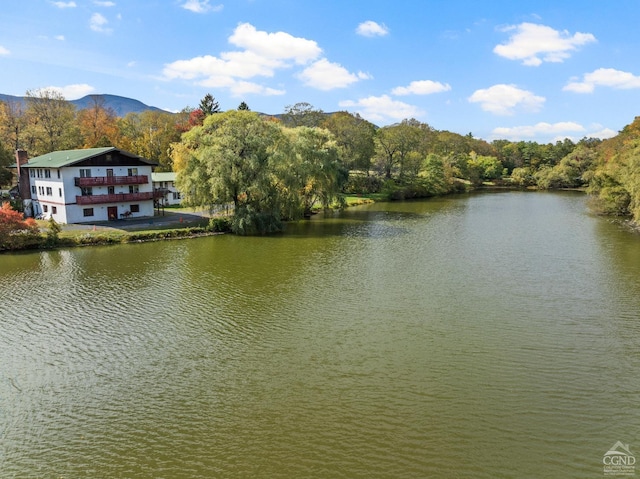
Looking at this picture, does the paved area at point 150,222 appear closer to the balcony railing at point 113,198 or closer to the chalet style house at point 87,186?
the chalet style house at point 87,186

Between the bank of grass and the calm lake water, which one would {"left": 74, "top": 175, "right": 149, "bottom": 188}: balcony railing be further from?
the calm lake water

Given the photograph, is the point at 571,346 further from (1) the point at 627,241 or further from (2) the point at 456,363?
(1) the point at 627,241

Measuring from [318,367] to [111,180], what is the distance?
33.7 metres

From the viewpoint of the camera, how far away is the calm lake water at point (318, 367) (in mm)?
11188

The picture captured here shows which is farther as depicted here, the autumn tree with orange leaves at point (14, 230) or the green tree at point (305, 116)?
the green tree at point (305, 116)

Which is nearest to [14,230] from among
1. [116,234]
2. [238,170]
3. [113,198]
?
[116,234]

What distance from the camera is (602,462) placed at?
1076 cm

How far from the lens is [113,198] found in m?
41.6

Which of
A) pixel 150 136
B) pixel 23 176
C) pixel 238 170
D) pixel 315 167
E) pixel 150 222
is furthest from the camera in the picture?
pixel 150 136

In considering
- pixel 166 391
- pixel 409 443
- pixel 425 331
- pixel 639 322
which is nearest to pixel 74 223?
pixel 166 391

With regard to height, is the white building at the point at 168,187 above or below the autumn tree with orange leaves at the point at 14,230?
above

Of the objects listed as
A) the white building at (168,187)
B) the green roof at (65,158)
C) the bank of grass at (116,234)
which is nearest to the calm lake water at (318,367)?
the bank of grass at (116,234)

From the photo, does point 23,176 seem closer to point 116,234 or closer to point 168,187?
point 168,187

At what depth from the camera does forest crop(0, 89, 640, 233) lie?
4047 centimetres
